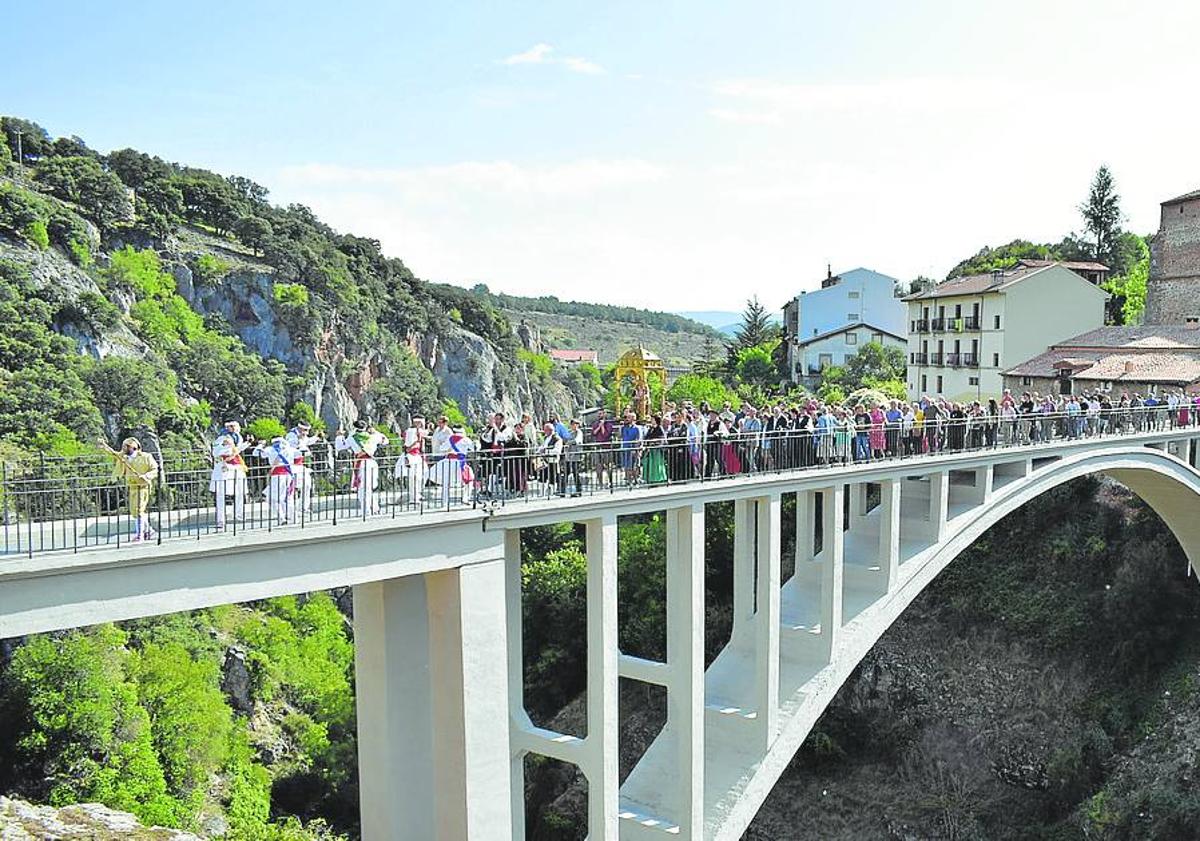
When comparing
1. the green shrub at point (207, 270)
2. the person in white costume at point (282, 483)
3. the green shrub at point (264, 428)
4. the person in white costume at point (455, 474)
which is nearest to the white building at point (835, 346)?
the green shrub at point (264, 428)

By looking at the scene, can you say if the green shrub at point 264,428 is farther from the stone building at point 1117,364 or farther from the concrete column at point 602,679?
the concrete column at point 602,679

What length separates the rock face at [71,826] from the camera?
13.1m

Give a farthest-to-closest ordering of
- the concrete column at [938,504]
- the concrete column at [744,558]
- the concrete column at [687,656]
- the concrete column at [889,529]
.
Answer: the concrete column at [938,504] → the concrete column at [889,529] → the concrete column at [744,558] → the concrete column at [687,656]

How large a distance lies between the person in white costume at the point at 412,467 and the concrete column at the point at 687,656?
12.8ft

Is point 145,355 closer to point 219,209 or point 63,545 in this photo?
point 219,209

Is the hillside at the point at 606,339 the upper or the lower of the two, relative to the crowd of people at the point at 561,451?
upper

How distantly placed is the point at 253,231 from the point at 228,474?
70222mm

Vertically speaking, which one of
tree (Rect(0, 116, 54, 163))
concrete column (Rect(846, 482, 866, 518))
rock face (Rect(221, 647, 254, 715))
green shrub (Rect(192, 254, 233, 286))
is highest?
tree (Rect(0, 116, 54, 163))

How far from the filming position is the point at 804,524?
17.1 meters

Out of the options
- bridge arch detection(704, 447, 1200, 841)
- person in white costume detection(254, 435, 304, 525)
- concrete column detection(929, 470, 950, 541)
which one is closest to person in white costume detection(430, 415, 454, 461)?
person in white costume detection(254, 435, 304, 525)

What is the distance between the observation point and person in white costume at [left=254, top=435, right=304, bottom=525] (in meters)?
10.3

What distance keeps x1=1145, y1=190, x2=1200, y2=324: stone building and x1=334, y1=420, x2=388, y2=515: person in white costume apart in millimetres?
39396

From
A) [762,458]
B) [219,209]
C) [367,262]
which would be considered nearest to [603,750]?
[762,458]

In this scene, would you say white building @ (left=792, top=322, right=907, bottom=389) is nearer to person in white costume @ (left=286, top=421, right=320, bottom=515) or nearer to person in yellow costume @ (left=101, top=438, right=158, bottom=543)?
person in white costume @ (left=286, top=421, right=320, bottom=515)
